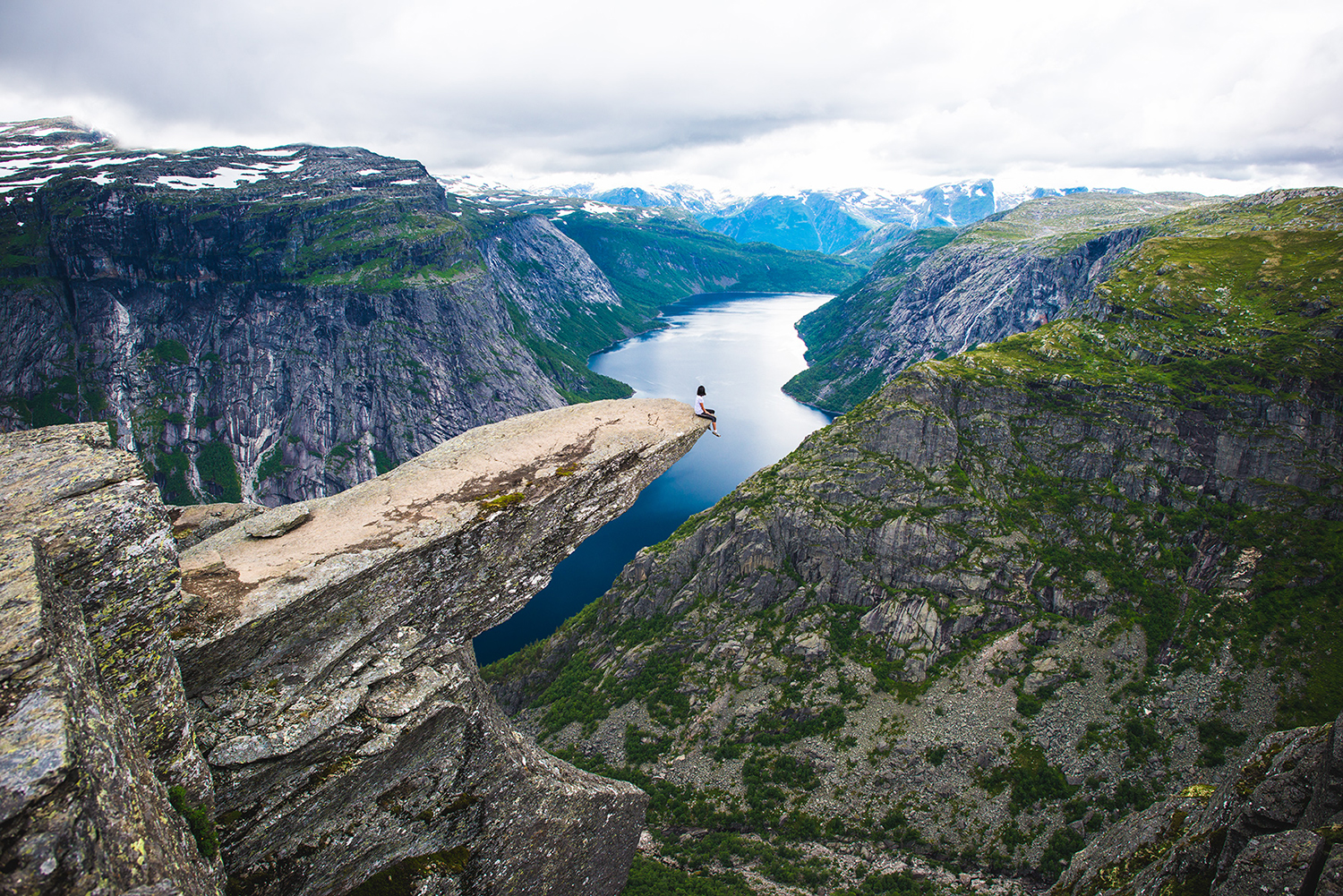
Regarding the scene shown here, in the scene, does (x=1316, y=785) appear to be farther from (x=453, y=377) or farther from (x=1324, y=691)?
(x=453, y=377)

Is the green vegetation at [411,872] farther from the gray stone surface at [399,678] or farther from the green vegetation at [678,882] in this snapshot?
the green vegetation at [678,882]

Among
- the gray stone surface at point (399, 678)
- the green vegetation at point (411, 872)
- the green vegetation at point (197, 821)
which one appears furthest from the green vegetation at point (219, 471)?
the green vegetation at point (197, 821)

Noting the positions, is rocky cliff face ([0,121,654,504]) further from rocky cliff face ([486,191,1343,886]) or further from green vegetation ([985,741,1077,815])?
green vegetation ([985,741,1077,815])

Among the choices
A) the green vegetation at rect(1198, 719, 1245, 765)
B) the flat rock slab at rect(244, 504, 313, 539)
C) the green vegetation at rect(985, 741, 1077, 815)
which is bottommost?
the green vegetation at rect(985, 741, 1077, 815)

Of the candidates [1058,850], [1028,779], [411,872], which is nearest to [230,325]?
[411,872]

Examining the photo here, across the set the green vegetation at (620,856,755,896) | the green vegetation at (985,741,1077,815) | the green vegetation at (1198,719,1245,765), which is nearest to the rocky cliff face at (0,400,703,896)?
the green vegetation at (620,856,755,896)

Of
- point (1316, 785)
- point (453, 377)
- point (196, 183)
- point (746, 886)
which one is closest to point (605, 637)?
point (746, 886)
